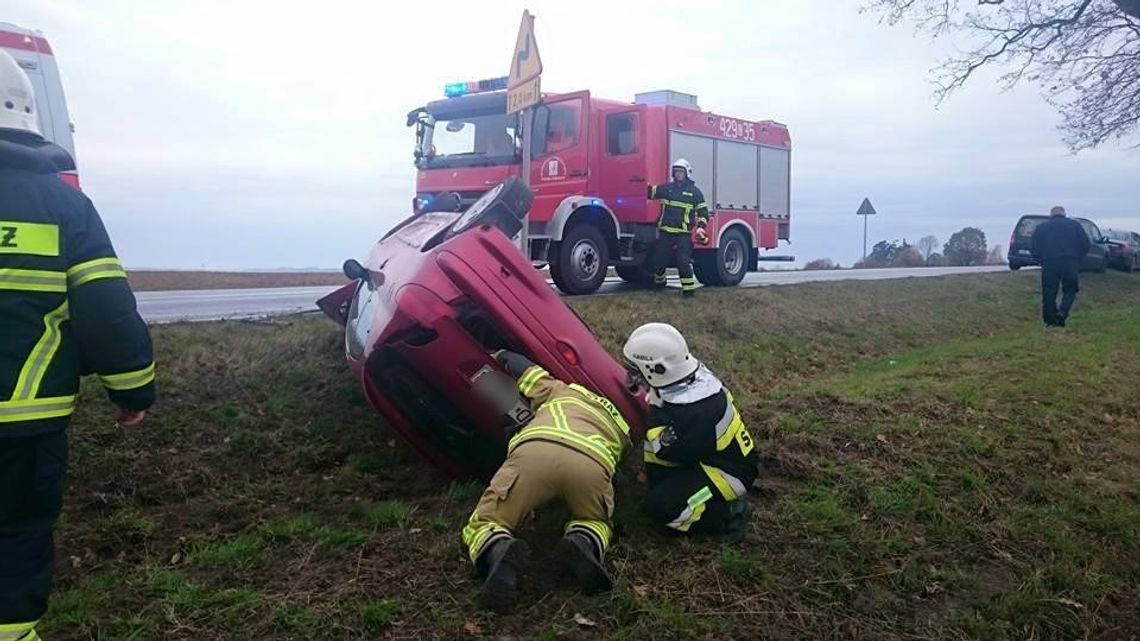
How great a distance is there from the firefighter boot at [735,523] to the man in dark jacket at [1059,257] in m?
9.56

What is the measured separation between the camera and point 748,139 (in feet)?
47.4

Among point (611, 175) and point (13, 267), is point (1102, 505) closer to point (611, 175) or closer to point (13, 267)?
point (13, 267)

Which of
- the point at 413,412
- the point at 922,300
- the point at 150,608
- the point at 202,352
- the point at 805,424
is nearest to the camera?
A: the point at 150,608

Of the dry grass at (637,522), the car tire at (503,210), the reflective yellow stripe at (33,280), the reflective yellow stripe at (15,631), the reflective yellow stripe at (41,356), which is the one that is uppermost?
the car tire at (503,210)

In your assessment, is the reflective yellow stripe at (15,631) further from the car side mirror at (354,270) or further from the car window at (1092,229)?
the car window at (1092,229)

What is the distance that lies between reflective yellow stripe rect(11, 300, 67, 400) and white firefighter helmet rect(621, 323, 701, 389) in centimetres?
240

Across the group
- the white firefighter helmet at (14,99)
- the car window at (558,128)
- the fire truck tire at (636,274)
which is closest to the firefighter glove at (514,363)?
the white firefighter helmet at (14,99)

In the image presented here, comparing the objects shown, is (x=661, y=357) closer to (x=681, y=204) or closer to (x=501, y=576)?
(x=501, y=576)

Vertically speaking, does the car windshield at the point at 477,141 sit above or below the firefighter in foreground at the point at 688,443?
above

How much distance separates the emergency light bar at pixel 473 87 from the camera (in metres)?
11.1

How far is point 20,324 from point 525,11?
5777 millimetres

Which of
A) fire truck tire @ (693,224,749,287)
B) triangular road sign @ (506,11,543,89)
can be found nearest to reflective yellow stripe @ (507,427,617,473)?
triangular road sign @ (506,11,543,89)

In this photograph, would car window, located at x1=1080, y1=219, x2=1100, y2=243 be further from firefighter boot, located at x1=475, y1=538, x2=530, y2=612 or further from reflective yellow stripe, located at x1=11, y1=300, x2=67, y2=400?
reflective yellow stripe, located at x1=11, y1=300, x2=67, y2=400

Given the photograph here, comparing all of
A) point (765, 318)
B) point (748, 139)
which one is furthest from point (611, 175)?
point (748, 139)
